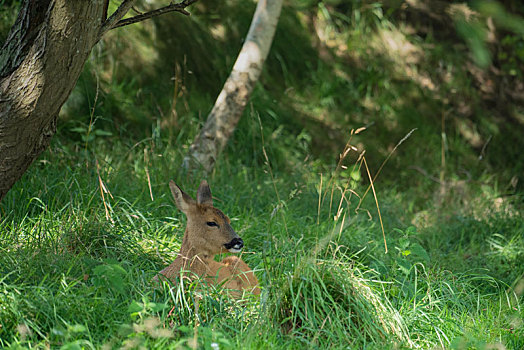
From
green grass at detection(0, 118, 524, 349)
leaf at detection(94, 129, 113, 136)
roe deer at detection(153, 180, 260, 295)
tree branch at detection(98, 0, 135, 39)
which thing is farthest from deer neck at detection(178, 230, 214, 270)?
leaf at detection(94, 129, 113, 136)

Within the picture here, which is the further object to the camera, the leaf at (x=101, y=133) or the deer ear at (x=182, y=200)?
the leaf at (x=101, y=133)

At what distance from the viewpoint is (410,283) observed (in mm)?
3832

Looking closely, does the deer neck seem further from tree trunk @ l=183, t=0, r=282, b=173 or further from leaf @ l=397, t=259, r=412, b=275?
tree trunk @ l=183, t=0, r=282, b=173

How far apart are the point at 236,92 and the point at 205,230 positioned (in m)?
2.24

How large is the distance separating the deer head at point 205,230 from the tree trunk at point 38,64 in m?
0.86

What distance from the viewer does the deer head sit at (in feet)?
12.4

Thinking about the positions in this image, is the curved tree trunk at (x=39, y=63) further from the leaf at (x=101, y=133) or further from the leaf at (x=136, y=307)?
the leaf at (x=101, y=133)

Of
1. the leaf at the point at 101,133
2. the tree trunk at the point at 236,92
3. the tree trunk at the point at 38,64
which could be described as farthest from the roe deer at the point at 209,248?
the leaf at the point at 101,133

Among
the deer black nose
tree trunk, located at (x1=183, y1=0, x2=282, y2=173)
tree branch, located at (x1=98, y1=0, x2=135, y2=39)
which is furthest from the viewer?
tree trunk, located at (x1=183, y1=0, x2=282, y2=173)

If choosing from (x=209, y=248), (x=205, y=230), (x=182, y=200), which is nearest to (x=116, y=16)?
(x=182, y=200)

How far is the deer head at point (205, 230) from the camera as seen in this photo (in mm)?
3773

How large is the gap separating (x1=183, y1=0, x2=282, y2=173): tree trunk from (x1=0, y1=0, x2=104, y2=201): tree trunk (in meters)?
2.15

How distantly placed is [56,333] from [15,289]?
469 mm

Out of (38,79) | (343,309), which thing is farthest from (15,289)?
(343,309)
